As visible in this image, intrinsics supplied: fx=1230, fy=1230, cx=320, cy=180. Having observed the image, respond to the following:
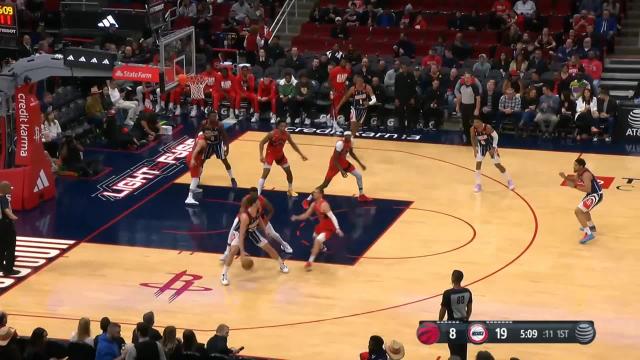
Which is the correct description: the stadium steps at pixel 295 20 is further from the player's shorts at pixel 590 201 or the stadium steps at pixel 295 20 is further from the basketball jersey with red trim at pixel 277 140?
the player's shorts at pixel 590 201

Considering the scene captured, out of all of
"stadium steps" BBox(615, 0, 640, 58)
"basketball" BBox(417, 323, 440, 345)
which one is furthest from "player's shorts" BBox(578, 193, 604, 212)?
"stadium steps" BBox(615, 0, 640, 58)

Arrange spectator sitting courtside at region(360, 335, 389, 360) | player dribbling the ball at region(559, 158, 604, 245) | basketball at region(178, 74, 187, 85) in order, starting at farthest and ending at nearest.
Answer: basketball at region(178, 74, 187, 85) < player dribbling the ball at region(559, 158, 604, 245) < spectator sitting courtside at region(360, 335, 389, 360)

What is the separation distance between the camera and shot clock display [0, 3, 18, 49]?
25844mm

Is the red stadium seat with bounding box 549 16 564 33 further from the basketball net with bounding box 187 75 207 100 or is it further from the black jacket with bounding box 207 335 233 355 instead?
the black jacket with bounding box 207 335 233 355

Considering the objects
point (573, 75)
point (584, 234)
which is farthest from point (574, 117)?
point (584, 234)

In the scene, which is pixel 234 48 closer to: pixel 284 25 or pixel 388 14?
pixel 284 25

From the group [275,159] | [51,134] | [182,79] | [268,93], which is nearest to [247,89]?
[268,93]

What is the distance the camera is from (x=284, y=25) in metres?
40.4

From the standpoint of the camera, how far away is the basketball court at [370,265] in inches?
804

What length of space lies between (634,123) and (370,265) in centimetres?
1151

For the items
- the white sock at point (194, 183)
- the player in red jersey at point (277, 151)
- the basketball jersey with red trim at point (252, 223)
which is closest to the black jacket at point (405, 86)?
the player in red jersey at point (277, 151)

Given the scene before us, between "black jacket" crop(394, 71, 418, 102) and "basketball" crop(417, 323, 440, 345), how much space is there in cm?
1954

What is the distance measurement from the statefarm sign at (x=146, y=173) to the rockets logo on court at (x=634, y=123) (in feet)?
37.4

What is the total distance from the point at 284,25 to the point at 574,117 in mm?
11782
